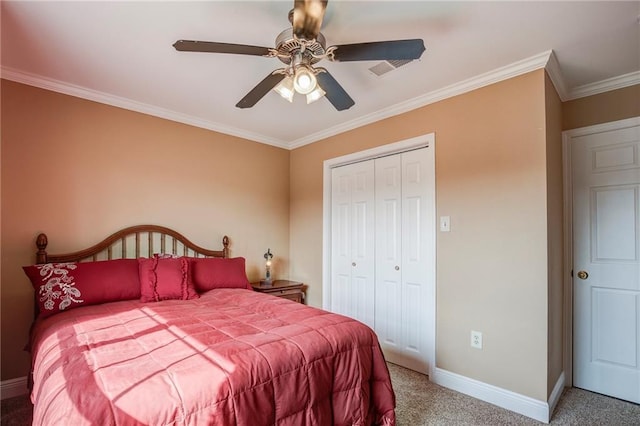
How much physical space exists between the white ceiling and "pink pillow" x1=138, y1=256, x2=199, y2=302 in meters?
1.46

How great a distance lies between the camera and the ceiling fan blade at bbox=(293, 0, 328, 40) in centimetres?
112

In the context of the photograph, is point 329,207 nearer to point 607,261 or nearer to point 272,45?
point 272,45

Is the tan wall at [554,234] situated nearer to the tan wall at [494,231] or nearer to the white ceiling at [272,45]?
the tan wall at [494,231]

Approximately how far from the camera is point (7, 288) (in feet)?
7.71

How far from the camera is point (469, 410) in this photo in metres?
2.21

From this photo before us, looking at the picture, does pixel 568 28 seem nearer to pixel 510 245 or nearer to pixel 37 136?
pixel 510 245

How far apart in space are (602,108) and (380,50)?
2.16 meters

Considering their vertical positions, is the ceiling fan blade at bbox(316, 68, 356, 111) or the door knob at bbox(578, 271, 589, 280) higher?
the ceiling fan blade at bbox(316, 68, 356, 111)

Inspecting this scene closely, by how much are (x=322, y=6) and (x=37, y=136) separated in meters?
2.60

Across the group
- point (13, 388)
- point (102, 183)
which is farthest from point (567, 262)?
point (13, 388)

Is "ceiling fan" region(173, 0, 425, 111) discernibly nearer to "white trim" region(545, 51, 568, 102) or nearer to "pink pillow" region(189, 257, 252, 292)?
"white trim" region(545, 51, 568, 102)

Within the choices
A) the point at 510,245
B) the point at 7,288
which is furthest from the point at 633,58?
the point at 7,288

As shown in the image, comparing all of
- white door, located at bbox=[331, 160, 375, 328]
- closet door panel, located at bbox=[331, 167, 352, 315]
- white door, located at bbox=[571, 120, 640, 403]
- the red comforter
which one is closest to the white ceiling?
white door, located at bbox=[571, 120, 640, 403]

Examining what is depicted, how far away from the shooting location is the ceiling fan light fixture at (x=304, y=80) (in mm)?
1699
